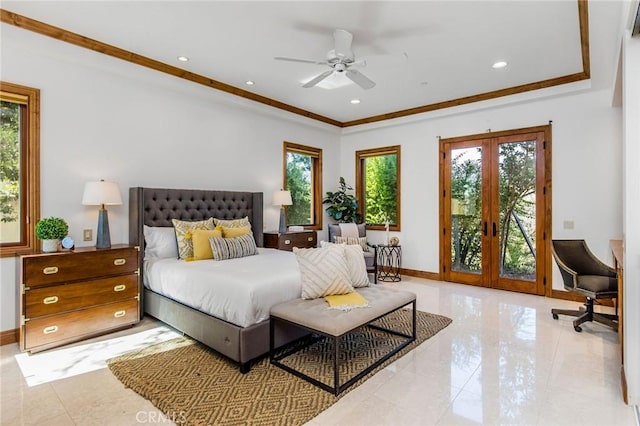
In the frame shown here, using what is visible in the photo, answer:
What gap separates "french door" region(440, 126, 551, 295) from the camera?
15.7ft

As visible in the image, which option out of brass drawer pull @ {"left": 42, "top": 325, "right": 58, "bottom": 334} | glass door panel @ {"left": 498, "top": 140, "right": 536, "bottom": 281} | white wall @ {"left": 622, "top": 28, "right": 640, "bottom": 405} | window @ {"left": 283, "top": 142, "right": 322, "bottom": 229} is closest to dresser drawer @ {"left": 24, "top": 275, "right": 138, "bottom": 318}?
brass drawer pull @ {"left": 42, "top": 325, "right": 58, "bottom": 334}

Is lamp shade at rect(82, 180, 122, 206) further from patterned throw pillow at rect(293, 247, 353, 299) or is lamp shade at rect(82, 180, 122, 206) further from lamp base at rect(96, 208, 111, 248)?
patterned throw pillow at rect(293, 247, 353, 299)

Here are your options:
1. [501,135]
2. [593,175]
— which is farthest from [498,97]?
[593,175]

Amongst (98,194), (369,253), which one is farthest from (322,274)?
(369,253)

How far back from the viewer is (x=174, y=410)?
6.95ft

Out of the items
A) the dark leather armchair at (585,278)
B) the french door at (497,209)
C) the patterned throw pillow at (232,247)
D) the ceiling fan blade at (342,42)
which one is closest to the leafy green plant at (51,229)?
the patterned throw pillow at (232,247)

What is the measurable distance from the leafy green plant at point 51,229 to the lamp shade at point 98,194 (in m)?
0.32

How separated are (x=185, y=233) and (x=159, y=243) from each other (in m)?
0.33

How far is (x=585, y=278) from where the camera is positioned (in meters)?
3.59

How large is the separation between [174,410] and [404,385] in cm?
154

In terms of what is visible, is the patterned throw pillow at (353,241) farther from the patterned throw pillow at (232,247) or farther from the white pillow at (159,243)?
the white pillow at (159,243)

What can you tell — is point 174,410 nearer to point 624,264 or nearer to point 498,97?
point 624,264

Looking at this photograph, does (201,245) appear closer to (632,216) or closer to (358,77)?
(358,77)

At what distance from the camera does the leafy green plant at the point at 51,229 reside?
3.06m
